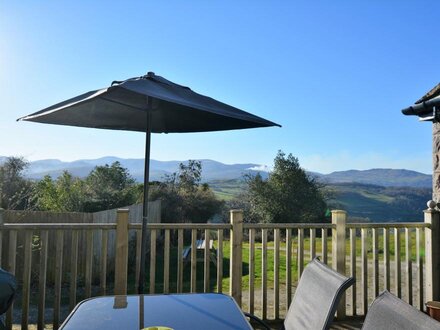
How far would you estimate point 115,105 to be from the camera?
3.17 metres

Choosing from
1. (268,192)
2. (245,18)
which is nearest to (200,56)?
(245,18)

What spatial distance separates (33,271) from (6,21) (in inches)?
157

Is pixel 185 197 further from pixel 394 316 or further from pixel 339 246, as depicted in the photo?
pixel 394 316

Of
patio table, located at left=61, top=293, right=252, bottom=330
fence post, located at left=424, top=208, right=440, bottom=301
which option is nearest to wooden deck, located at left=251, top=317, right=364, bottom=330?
fence post, located at left=424, top=208, right=440, bottom=301

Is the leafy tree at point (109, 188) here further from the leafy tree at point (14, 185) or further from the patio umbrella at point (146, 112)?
the patio umbrella at point (146, 112)

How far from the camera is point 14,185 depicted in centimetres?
870

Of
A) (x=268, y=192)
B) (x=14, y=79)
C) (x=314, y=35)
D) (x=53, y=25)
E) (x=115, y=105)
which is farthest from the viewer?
(x=268, y=192)

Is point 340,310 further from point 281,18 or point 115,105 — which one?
point 281,18

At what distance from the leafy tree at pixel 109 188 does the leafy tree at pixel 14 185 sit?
137cm

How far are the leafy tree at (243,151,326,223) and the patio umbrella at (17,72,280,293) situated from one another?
34.7ft

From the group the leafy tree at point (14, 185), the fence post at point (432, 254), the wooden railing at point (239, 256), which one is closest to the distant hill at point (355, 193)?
the leafy tree at point (14, 185)

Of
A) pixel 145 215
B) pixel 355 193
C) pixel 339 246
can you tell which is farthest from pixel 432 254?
pixel 355 193

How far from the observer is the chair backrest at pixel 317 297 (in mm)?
1524

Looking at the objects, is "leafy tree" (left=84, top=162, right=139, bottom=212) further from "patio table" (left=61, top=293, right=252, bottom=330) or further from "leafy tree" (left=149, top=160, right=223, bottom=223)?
"patio table" (left=61, top=293, right=252, bottom=330)
